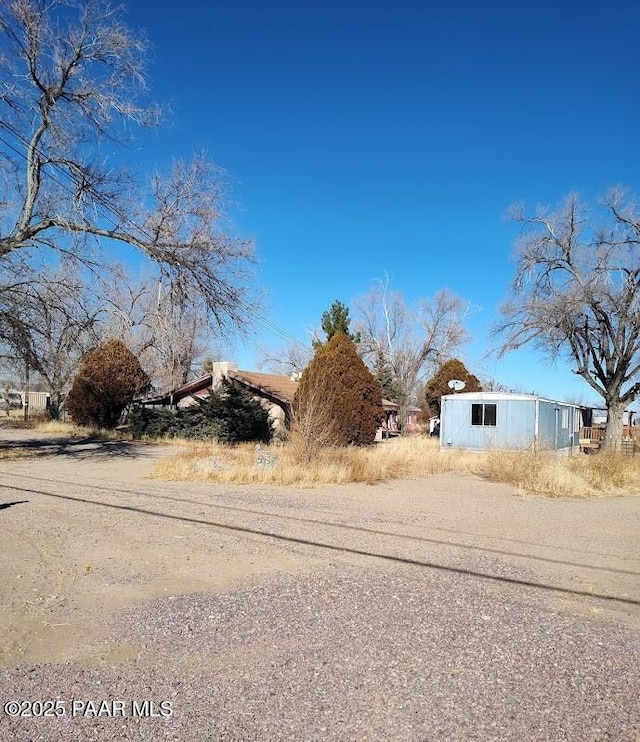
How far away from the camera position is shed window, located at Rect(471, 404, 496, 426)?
24609 millimetres

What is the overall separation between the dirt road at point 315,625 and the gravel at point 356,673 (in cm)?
1

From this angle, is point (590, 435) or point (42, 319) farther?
point (590, 435)

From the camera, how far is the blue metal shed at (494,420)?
78.3 feet

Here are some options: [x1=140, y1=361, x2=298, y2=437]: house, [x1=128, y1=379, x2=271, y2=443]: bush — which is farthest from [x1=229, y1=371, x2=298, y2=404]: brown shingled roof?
[x1=128, y1=379, x2=271, y2=443]: bush

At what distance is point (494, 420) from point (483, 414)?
53 cm

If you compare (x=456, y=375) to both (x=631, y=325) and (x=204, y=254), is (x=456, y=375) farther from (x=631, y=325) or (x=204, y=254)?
(x=204, y=254)

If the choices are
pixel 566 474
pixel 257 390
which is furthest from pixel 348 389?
pixel 566 474

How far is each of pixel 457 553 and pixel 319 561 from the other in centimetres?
168

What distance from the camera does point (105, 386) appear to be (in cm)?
2911

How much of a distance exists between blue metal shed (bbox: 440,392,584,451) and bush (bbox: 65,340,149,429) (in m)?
15.3

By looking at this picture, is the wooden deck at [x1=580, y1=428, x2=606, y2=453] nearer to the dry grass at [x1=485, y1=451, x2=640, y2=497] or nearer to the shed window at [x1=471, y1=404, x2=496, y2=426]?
the shed window at [x1=471, y1=404, x2=496, y2=426]

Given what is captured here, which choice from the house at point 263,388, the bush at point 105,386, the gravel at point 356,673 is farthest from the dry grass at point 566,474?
the bush at point 105,386

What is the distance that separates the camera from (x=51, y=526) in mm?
7695

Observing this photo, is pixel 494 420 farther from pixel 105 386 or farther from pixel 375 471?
pixel 105 386
